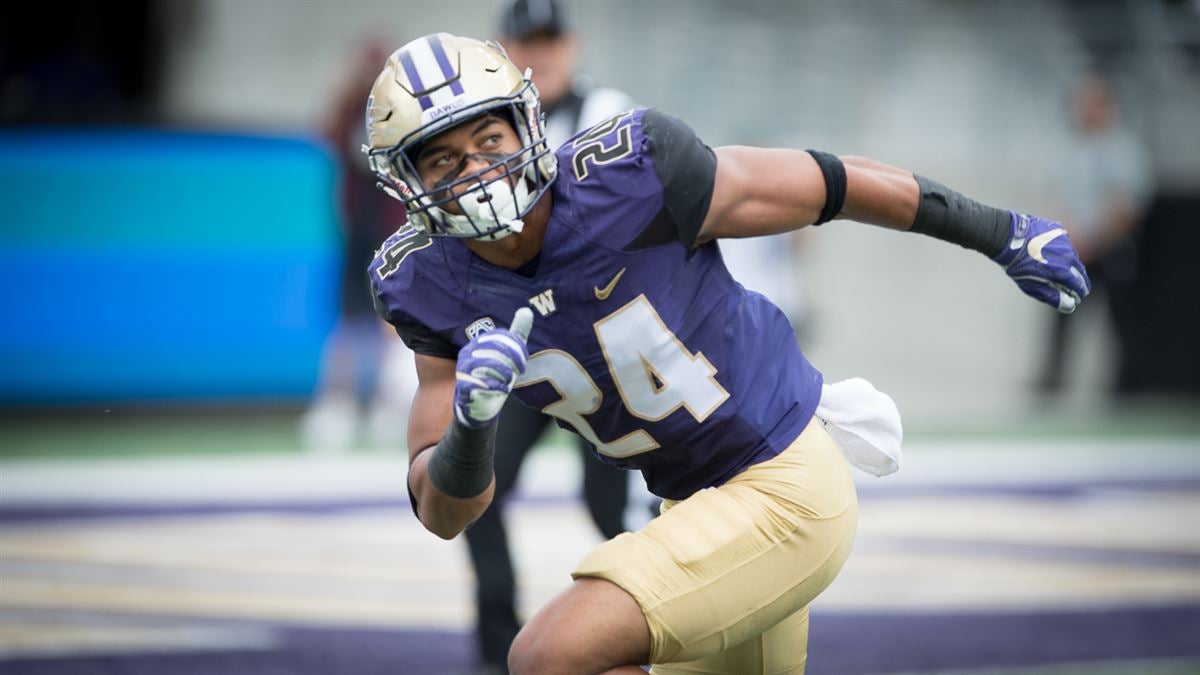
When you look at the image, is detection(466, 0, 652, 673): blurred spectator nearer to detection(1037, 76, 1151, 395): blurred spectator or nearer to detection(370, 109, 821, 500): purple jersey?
detection(370, 109, 821, 500): purple jersey

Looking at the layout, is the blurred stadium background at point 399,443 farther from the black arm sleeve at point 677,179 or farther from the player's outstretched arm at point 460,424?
the black arm sleeve at point 677,179

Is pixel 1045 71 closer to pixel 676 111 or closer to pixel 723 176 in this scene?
pixel 676 111

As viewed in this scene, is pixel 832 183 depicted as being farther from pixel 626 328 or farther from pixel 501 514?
pixel 501 514

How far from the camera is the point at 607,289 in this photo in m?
2.94

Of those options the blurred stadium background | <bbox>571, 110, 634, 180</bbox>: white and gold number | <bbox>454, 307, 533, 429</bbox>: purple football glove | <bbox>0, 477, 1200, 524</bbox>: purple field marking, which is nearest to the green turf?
the blurred stadium background

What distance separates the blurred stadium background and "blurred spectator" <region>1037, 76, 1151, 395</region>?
2.10ft

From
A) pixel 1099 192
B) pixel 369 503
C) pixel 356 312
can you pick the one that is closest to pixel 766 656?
pixel 369 503

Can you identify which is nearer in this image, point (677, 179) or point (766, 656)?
point (677, 179)

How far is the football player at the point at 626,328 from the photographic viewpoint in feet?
9.33

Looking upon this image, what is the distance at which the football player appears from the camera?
284cm

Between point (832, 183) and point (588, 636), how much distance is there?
0.99 m

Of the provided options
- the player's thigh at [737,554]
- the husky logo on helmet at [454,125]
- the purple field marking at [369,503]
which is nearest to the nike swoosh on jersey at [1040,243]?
the player's thigh at [737,554]

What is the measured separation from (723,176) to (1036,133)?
10.8 m

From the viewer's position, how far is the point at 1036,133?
1310 centimetres
